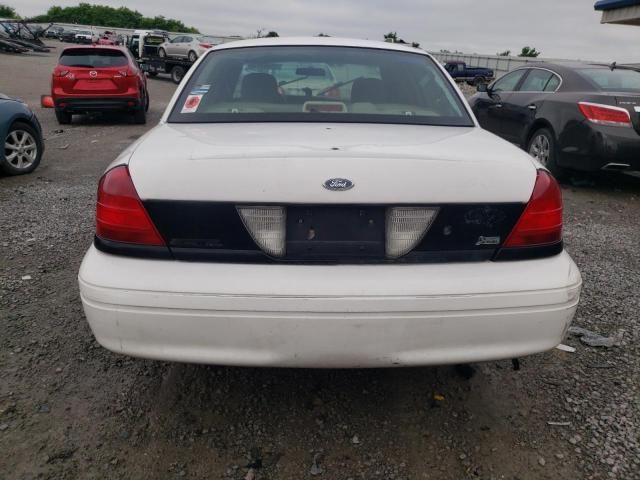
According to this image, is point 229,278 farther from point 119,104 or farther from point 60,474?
point 119,104

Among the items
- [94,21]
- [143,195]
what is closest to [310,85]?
[143,195]

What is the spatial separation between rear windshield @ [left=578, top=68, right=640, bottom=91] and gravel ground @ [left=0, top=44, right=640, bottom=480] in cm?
422

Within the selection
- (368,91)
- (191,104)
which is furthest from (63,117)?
(368,91)

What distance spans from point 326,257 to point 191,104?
1384 millimetres

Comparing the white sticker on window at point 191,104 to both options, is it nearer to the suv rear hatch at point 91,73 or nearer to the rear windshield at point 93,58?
the suv rear hatch at point 91,73

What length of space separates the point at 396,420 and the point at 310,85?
1898 mm

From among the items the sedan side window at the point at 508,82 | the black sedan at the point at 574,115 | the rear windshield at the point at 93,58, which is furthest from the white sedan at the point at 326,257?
the rear windshield at the point at 93,58

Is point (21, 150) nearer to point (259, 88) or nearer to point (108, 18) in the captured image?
point (259, 88)

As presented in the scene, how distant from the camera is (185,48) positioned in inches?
981

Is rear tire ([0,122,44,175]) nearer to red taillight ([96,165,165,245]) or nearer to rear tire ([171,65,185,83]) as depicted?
red taillight ([96,165,165,245])

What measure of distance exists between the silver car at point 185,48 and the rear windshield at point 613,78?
19.6 meters

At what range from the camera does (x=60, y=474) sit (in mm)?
2105

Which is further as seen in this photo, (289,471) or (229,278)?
(289,471)

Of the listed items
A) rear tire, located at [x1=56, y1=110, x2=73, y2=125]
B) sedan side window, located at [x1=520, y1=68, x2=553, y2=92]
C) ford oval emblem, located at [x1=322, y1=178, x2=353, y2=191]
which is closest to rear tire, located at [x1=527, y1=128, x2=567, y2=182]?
sedan side window, located at [x1=520, y1=68, x2=553, y2=92]
